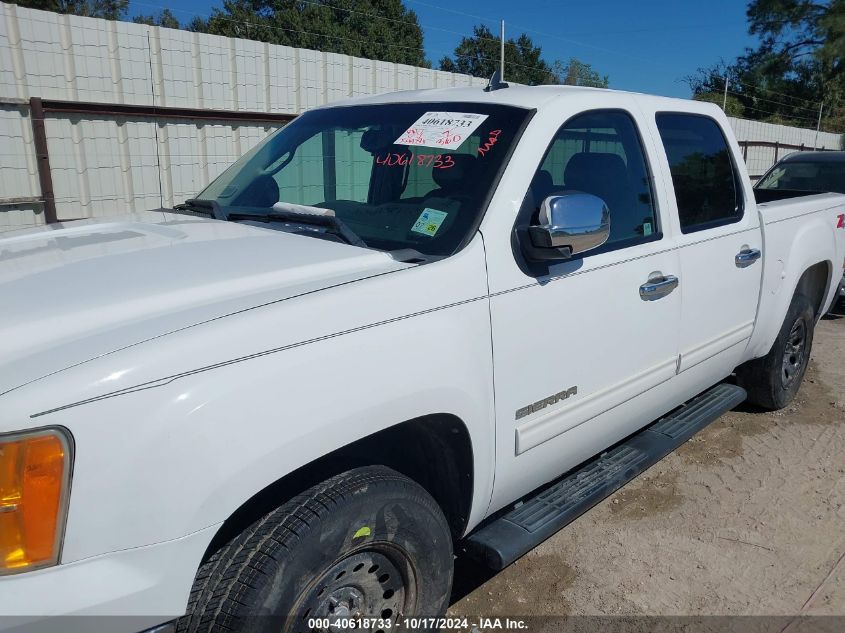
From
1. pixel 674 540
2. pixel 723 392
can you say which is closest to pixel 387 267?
pixel 674 540

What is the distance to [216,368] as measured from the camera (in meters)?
1.67

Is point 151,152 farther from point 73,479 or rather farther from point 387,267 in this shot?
point 73,479

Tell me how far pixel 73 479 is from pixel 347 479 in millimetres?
746

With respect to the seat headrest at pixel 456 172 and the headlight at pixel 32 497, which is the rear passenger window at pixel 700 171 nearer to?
the seat headrest at pixel 456 172

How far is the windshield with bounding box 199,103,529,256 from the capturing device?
2547 millimetres

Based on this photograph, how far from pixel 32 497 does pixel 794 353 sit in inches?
192

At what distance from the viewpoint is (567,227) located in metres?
2.41

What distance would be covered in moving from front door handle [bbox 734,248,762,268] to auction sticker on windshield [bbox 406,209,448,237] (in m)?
2.01

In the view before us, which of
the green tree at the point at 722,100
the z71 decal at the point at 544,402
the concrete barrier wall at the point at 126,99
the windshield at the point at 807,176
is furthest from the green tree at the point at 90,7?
the z71 decal at the point at 544,402

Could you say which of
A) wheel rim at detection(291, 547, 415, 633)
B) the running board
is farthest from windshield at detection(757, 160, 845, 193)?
wheel rim at detection(291, 547, 415, 633)

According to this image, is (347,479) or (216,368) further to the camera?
(347,479)

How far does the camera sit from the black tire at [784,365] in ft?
15.2

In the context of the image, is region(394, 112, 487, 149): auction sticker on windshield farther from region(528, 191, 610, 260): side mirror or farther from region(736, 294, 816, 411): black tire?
region(736, 294, 816, 411): black tire

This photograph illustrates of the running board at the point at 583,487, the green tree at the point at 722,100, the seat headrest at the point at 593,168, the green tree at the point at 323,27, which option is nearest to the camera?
the running board at the point at 583,487
